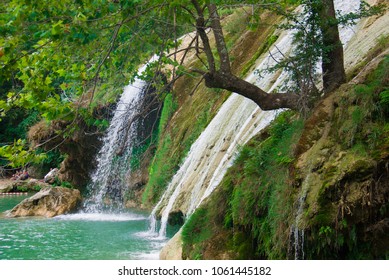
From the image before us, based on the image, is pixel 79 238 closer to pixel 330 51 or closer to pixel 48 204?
pixel 48 204

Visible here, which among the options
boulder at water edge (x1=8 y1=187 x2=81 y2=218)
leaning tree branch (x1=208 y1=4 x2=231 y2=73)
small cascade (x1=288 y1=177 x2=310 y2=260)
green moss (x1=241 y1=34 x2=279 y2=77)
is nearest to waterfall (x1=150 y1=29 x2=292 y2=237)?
green moss (x1=241 y1=34 x2=279 y2=77)

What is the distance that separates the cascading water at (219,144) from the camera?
29.6 ft

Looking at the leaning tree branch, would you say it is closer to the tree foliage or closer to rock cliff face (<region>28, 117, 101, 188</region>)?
the tree foliage

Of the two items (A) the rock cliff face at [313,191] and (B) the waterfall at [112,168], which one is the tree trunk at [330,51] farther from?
(B) the waterfall at [112,168]

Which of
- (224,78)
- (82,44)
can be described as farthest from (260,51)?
(82,44)

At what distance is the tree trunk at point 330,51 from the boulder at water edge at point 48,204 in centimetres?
1015

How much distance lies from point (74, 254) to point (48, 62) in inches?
176

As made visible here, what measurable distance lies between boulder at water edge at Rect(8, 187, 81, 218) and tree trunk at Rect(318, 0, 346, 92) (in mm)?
10152

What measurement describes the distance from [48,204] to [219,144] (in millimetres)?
7051

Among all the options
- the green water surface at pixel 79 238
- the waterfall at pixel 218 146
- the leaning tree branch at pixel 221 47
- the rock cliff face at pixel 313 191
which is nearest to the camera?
the rock cliff face at pixel 313 191

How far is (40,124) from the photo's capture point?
18250mm

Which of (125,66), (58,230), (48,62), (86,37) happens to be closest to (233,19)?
(58,230)

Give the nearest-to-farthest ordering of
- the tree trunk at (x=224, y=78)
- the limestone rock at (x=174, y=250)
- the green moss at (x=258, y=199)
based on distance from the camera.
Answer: the green moss at (x=258, y=199), the tree trunk at (x=224, y=78), the limestone rock at (x=174, y=250)

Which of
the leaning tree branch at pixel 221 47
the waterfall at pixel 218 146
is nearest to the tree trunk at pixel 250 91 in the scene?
the leaning tree branch at pixel 221 47
